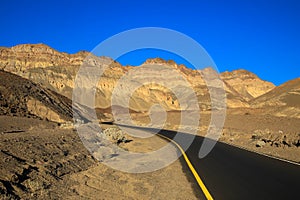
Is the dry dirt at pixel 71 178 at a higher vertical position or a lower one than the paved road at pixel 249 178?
lower

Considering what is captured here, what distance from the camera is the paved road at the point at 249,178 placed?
820 centimetres

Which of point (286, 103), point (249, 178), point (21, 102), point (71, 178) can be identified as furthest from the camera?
point (286, 103)

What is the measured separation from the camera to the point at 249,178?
10250 mm

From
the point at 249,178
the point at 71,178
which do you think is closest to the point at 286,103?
the point at 249,178

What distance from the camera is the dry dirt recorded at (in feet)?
26.3

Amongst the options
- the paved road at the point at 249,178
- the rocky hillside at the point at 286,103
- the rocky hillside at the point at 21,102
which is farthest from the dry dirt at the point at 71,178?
the rocky hillside at the point at 286,103

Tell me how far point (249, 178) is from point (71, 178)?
522 cm

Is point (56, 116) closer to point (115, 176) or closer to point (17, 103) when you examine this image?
point (17, 103)

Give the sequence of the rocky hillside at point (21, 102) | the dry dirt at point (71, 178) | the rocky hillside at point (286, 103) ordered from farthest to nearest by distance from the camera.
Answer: the rocky hillside at point (286, 103)
the rocky hillside at point (21, 102)
the dry dirt at point (71, 178)

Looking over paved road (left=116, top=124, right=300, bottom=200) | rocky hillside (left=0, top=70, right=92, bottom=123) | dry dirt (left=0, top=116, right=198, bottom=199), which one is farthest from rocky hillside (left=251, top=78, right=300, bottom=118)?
dry dirt (left=0, top=116, right=198, bottom=199)

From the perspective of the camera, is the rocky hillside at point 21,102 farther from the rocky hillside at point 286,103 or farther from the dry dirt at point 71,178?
the rocky hillside at point 286,103

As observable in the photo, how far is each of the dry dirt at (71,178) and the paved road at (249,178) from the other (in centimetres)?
70

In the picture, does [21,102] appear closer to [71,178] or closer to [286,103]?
[71,178]

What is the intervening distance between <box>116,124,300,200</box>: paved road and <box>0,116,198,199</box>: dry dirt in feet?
2.31
